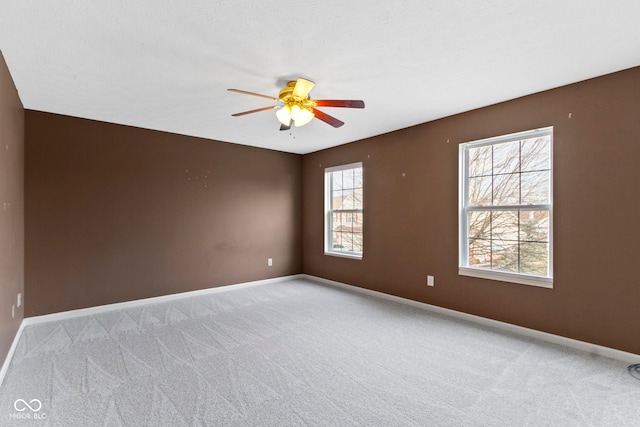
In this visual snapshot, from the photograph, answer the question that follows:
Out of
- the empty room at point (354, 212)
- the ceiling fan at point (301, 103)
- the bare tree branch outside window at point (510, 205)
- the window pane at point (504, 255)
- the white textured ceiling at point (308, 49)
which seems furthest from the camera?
the window pane at point (504, 255)

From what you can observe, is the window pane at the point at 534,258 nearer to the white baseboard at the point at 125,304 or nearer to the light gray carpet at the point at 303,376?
the light gray carpet at the point at 303,376

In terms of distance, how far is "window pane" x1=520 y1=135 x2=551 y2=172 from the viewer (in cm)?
323

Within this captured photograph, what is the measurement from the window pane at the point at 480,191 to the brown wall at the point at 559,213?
0.19m

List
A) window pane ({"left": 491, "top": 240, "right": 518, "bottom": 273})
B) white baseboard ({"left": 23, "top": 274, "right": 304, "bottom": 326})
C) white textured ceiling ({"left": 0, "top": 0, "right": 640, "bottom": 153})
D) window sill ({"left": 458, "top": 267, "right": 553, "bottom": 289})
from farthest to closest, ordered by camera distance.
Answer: white baseboard ({"left": 23, "top": 274, "right": 304, "bottom": 326}) < window pane ({"left": 491, "top": 240, "right": 518, "bottom": 273}) < window sill ({"left": 458, "top": 267, "right": 553, "bottom": 289}) < white textured ceiling ({"left": 0, "top": 0, "right": 640, "bottom": 153})

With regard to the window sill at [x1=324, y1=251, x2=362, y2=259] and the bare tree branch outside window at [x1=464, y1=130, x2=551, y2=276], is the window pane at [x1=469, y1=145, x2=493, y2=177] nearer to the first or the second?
the bare tree branch outside window at [x1=464, y1=130, x2=551, y2=276]

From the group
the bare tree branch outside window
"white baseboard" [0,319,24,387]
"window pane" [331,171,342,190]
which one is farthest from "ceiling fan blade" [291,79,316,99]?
"white baseboard" [0,319,24,387]

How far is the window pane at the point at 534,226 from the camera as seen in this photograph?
3211 mm

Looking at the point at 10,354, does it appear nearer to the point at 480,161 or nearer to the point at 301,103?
the point at 301,103

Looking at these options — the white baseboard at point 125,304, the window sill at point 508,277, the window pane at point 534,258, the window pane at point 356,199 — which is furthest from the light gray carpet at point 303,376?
the window pane at point 356,199

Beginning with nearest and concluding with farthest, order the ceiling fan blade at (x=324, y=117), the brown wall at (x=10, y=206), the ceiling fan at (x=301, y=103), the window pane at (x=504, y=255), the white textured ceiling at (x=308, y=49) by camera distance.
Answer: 1. the white textured ceiling at (x=308, y=49)
2. the brown wall at (x=10, y=206)
3. the ceiling fan at (x=301, y=103)
4. the ceiling fan blade at (x=324, y=117)
5. the window pane at (x=504, y=255)

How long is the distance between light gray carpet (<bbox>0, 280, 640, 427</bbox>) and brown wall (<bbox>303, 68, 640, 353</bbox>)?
12.4 inches

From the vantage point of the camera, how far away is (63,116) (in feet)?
12.6

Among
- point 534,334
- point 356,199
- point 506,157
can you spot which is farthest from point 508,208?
point 356,199

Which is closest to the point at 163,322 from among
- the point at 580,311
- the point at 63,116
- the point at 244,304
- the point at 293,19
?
the point at 244,304
